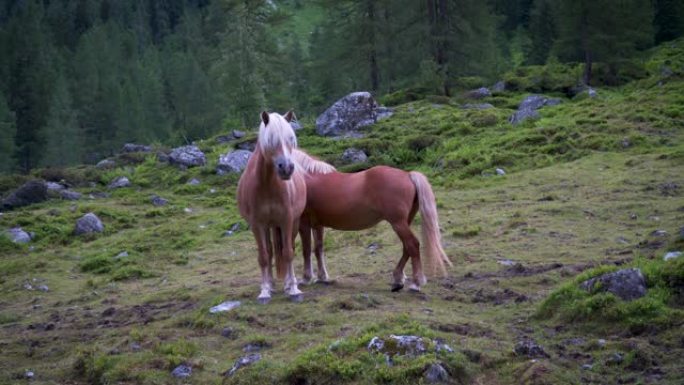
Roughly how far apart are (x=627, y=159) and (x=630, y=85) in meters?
15.8

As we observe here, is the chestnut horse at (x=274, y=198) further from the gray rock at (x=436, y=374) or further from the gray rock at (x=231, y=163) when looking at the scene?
the gray rock at (x=231, y=163)

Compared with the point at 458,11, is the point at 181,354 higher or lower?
lower

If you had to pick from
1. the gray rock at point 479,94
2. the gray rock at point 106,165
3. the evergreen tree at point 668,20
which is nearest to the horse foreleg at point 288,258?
the gray rock at point 106,165

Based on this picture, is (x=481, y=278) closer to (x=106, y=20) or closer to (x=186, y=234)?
(x=186, y=234)

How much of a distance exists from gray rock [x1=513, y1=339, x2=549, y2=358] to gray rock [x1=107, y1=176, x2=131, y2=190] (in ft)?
61.4

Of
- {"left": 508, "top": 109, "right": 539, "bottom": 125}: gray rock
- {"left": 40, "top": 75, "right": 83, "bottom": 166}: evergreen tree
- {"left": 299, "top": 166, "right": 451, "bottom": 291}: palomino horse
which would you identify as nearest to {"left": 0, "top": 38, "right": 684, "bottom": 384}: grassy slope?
{"left": 299, "top": 166, "right": 451, "bottom": 291}: palomino horse

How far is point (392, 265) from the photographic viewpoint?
1177cm

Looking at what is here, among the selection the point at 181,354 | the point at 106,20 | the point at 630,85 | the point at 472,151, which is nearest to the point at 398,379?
the point at 181,354

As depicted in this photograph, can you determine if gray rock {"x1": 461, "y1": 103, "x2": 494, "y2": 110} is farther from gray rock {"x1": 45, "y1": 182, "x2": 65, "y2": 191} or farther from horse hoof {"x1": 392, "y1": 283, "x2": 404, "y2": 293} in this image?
horse hoof {"x1": 392, "y1": 283, "x2": 404, "y2": 293}

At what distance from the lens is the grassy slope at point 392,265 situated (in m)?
7.03

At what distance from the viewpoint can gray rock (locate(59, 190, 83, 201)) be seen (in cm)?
2192

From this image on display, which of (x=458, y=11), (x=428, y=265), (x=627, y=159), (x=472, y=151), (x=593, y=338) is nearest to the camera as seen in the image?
(x=593, y=338)

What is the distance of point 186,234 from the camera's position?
16.3 meters

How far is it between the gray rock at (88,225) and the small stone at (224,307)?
29.7 feet
